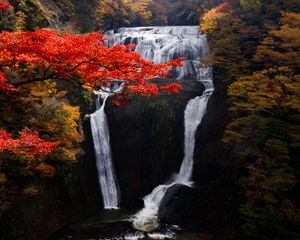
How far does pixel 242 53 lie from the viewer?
67.3ft

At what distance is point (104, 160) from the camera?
19.5 metres

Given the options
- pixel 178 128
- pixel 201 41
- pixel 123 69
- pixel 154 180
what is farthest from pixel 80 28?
pixel 123 69

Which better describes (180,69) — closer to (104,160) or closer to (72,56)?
(104,160)

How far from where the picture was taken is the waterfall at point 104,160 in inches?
742

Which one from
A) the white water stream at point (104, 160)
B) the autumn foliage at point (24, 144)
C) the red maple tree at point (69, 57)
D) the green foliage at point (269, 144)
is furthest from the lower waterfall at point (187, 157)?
the red maple tree at point (69, 57)

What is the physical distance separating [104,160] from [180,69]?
10.4 metres

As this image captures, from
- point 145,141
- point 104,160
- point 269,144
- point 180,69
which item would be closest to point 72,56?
point 269,144

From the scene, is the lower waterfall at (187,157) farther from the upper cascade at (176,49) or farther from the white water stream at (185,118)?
the upper cascade at (176,49)

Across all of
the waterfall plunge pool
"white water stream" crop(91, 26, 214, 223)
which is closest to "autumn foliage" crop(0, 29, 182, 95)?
the waterfall plunge pool

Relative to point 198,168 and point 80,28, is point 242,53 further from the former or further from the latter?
point 80,28

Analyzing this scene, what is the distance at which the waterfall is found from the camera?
742 inches

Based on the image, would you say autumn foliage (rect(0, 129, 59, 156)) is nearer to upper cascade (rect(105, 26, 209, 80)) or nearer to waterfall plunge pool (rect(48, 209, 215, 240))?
waterfall plunge pool (rect(48, 209, 215, 240))

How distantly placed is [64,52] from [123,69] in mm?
1774

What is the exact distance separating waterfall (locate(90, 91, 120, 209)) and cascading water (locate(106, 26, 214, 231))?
79.2 inches
